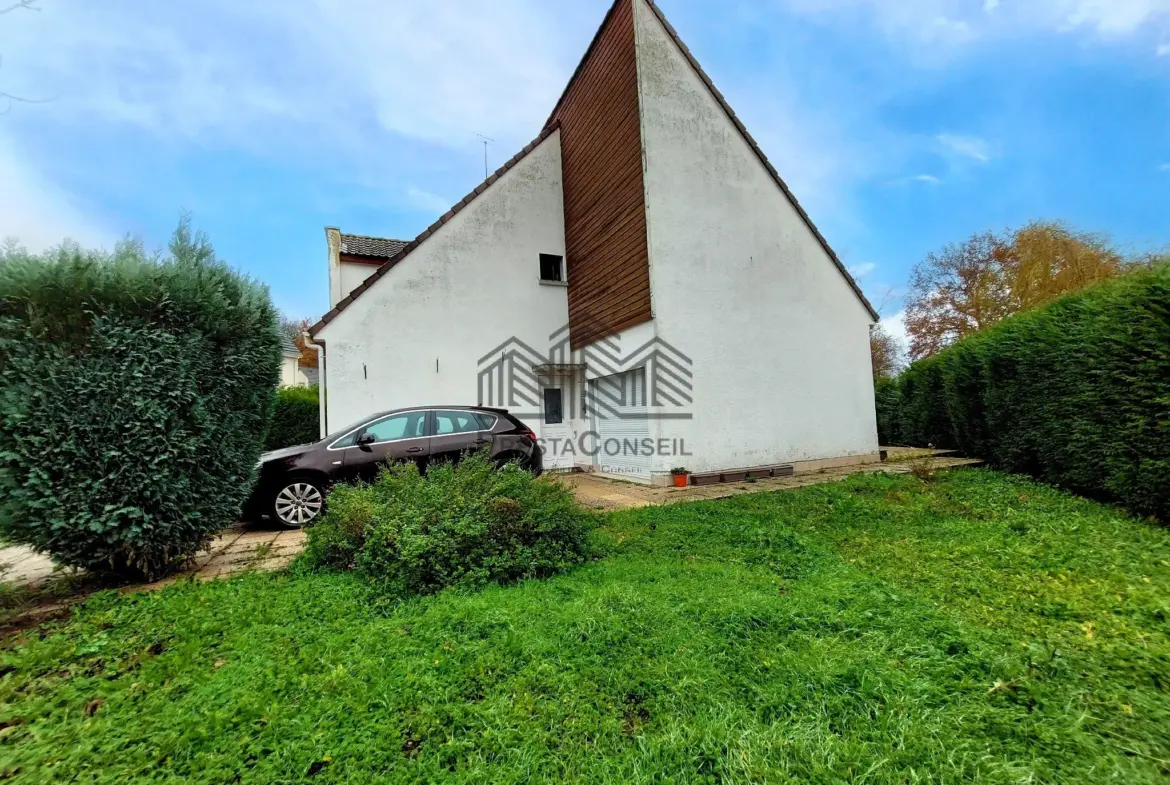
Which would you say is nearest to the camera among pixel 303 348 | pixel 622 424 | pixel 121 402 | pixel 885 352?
pixel 121 402

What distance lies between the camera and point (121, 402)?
3230mm

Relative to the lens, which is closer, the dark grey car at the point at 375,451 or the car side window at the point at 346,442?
the dark grey car at the point at 375,451

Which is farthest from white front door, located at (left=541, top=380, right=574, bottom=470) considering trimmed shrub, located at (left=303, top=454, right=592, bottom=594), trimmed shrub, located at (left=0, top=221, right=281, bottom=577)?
trimmed shrub, located at (left=0, top=221, right=281, bottom=577)

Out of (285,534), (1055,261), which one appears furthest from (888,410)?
(285,534)

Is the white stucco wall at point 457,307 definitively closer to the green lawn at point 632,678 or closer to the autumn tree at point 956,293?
the green lawn at point 632,678

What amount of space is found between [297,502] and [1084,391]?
976 cm

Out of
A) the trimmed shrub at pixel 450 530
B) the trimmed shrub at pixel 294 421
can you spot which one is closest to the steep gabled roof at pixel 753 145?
the trimmed shrub at pixel 450 530

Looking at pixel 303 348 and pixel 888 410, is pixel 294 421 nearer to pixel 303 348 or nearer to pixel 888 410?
pixel 888 410

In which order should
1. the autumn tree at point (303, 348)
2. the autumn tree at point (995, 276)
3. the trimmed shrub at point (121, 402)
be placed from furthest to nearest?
the autumn tree at point (303, 348)
the autumn tree at point (995, 276)
the trimmed shrub at point (121, 402)

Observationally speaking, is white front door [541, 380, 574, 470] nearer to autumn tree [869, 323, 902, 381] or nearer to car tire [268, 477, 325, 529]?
car tire [268, 477, 325, 529]

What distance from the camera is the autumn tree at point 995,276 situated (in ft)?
55.8

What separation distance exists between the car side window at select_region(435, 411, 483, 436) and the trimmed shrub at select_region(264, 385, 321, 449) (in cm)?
679

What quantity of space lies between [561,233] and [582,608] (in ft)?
32.6

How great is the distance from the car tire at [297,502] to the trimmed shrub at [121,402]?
68.3 inches
